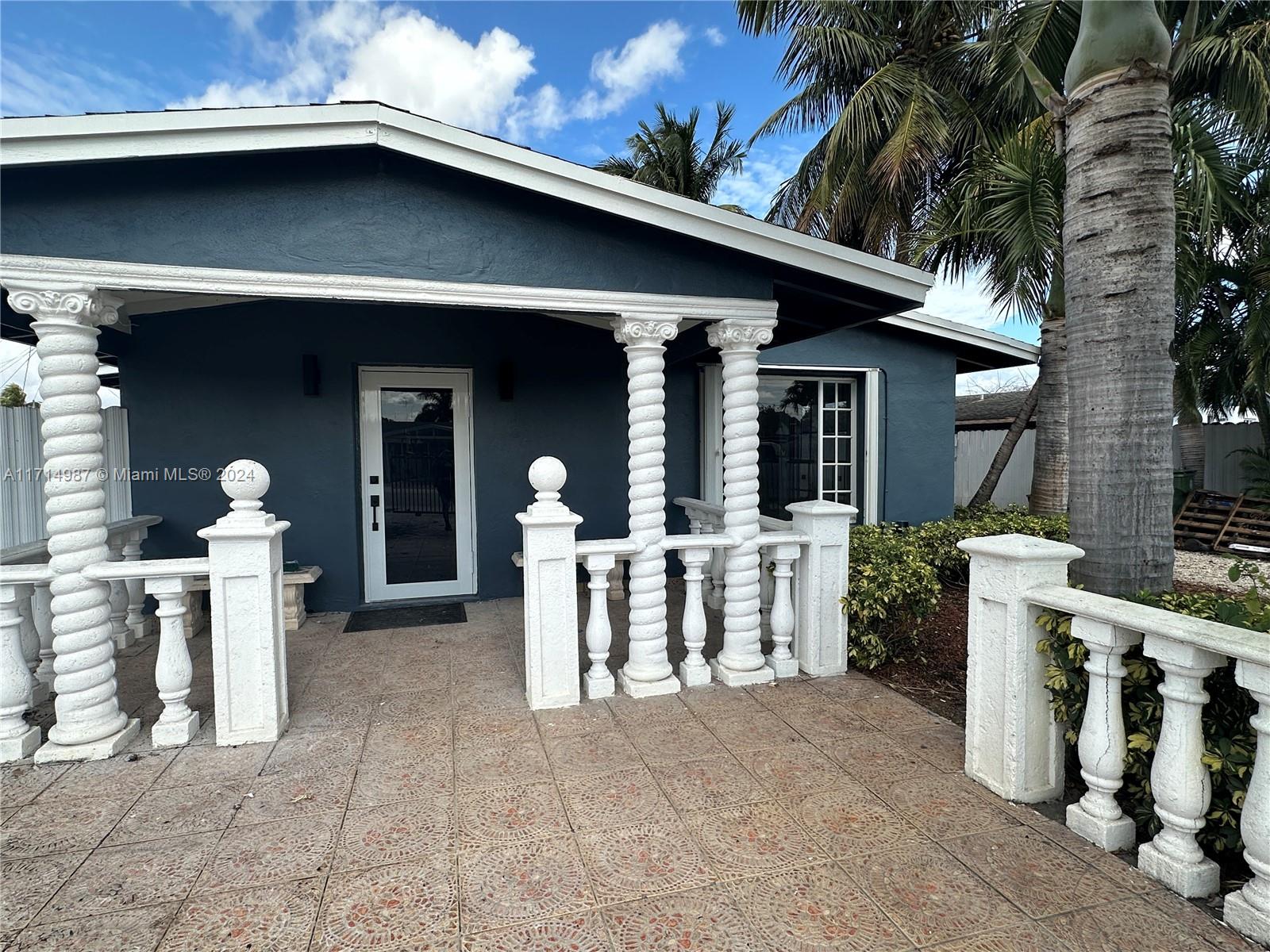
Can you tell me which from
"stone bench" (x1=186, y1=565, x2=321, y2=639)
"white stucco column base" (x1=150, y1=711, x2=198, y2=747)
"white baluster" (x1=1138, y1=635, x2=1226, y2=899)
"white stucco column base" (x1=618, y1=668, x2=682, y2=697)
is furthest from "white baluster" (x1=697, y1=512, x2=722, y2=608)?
"white stucco column base" (x1=150, y1=711, x2=198, y2=747)

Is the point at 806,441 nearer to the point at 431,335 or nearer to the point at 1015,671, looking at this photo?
the point at 431,335

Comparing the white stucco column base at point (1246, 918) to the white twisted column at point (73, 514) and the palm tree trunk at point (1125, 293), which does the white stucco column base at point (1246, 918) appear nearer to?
the palm tree trunk at point (1125, 293)

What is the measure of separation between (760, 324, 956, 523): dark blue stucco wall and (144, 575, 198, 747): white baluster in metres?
5.67

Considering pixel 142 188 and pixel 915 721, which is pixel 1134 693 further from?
pixel 142 188

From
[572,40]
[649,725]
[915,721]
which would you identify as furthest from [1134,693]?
[572,40]

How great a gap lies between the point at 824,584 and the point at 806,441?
9.94 ft

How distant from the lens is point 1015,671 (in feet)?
7.72

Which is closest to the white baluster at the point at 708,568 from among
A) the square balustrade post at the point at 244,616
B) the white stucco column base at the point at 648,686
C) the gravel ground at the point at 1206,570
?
the white stucco column base at the point at 648,686

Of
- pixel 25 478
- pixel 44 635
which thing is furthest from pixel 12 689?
pixel 25 478

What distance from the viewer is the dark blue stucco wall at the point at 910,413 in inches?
255

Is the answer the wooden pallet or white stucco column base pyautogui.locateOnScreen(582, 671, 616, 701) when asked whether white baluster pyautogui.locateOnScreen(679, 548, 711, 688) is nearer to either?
white stucco column base pyautogui.locateOnScreen(582, 671, 616, 701)

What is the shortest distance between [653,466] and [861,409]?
3.90 metres

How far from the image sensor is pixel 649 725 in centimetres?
307

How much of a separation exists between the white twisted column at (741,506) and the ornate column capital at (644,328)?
0.32 m
